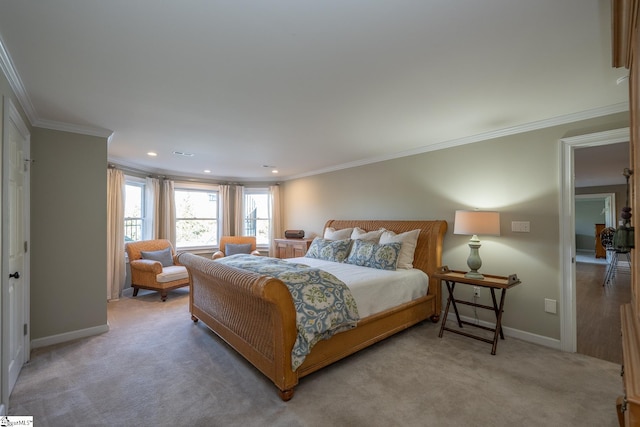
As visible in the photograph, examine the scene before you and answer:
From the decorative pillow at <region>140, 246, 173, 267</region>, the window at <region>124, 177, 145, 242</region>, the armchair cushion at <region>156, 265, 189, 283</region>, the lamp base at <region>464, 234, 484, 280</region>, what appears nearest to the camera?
the lamp base at <region>464, 234, 484, 280</region>

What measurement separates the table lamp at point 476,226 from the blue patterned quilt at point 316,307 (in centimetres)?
152

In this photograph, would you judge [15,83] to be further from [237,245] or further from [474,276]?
[474,276]

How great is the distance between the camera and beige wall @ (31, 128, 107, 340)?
2.81m

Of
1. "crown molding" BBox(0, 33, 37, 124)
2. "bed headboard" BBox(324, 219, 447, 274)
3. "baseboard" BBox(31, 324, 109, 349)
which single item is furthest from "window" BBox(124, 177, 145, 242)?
"bed headboard" BBox(324, 219, 447, 274)

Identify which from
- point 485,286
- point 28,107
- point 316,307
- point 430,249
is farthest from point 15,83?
point 485,286

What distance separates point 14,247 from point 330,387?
279cm

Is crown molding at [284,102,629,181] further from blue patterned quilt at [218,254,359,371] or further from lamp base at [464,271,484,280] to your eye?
blue patterned quilt at [218,254,359,371]

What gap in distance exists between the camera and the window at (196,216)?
6.01 m

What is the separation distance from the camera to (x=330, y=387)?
2.15 meters

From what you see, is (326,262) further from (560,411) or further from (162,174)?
(162,174)

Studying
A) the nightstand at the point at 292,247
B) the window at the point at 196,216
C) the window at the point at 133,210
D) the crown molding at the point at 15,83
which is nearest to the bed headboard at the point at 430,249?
the nightstand at the point at 292,247

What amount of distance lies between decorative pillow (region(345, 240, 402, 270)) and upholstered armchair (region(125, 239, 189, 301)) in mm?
2669

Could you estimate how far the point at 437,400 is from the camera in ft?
6.54

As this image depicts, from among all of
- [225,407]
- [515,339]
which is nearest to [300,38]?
[225,407]
